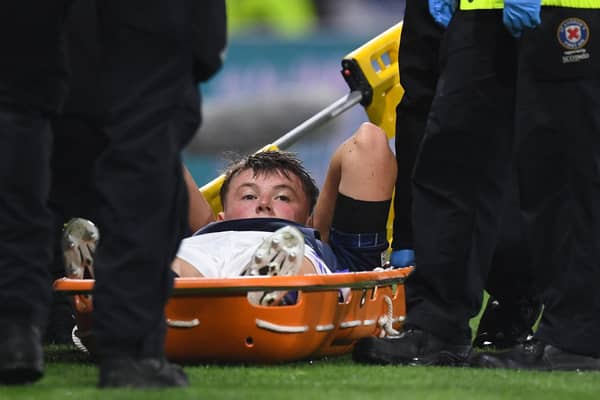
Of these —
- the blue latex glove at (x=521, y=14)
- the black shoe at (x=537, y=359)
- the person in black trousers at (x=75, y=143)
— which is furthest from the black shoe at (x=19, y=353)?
the blue latex glove at (x=521, y=14)

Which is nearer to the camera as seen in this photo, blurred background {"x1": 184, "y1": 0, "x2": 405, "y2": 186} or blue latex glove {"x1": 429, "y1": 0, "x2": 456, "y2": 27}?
blue latex glove {"x1": 429, "y1": 0, "x2": 456, "y2": 27}

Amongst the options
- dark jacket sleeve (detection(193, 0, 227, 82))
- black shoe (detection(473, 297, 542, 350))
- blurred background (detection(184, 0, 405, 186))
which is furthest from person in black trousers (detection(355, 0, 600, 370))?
blurred background (detection(184, 0, 405, 186))

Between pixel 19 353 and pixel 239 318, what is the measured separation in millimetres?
838

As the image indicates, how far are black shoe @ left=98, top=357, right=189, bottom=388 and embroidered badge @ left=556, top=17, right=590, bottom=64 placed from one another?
1.21m

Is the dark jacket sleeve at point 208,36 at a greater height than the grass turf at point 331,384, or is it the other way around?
the dark jacket sleeve at point 208,36

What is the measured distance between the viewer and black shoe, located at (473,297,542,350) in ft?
13.9

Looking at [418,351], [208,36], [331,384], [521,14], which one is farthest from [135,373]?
[521,14]

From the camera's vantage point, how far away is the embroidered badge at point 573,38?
3.35 metres

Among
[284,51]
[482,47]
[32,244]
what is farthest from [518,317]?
[284,51]

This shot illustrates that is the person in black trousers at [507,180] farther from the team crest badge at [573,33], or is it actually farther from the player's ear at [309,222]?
the player's ear at [309,222]

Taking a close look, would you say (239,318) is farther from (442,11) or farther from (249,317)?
(442,11)

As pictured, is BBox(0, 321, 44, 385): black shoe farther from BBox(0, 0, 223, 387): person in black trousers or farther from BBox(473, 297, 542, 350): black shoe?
BBox(473, 297, 542, 350): black shoe

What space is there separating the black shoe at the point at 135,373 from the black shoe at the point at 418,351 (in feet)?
3.02

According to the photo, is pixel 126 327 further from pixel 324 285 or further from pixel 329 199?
pixel 329 199
